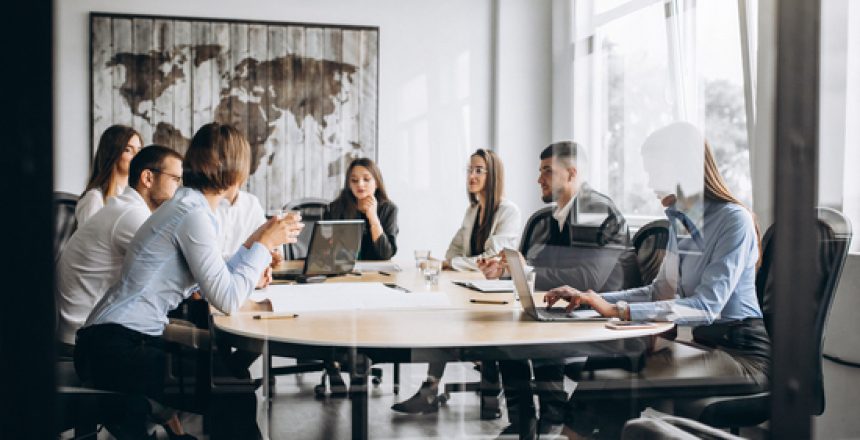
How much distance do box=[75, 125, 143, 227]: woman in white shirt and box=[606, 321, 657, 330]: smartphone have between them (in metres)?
1.14

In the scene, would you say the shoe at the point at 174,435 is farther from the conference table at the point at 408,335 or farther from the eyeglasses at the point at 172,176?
the eyeglasses at the point at 172,176

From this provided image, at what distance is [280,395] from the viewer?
2.21 m

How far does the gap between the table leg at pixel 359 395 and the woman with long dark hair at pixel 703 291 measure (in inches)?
18.4

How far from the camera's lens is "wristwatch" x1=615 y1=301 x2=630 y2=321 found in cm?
159

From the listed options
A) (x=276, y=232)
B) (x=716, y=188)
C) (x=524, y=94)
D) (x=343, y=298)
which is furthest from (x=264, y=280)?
(x=524, y=94)

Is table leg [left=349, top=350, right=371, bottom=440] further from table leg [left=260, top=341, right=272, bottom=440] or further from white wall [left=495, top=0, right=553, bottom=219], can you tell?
white wall [left=495, top=0, right=553, bottom=219]

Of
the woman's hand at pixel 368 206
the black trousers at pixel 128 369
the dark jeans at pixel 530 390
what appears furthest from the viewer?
the woman's hand at pixel 368 206

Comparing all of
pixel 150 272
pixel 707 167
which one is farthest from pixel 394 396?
pixel 707 167

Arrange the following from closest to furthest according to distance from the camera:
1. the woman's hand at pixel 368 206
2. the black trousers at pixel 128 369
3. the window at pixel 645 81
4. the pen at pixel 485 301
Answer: the black trousers at pixel 128 369 → the pen at pixel 485 301 → the window at pixel 645 81 → the woman's hand at pixel 368 206

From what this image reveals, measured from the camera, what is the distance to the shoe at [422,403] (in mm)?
2365

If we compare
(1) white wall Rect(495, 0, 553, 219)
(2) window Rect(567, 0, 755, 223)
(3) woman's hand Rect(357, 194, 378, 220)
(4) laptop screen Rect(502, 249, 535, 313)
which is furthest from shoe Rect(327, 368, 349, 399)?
(2) window Rect(567, 0, 755, 223)

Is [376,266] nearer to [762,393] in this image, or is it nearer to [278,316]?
[278,316]

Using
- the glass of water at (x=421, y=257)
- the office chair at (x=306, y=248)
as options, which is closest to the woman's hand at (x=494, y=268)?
the glass of water at (x=421, y=257)

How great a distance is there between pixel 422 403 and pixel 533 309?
982 mm
